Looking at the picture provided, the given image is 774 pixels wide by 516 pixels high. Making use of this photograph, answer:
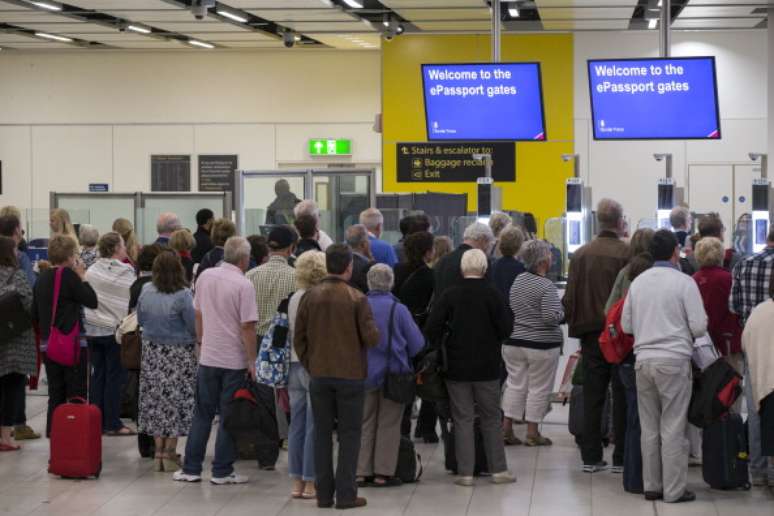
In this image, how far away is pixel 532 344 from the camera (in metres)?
8.82

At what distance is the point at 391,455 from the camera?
7707 mm

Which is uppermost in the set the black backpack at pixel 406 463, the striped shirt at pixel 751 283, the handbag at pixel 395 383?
the striped shirt at pixel 751 283

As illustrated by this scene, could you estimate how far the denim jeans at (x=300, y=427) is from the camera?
24.0 ft

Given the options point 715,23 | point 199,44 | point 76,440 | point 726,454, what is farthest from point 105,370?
point 199,44

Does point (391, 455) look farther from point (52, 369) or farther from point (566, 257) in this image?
point (566, 257)

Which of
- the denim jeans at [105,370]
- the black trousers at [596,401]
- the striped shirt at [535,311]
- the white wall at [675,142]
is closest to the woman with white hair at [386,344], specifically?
the black trousers at [596,401]

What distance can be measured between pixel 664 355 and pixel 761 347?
63 cm

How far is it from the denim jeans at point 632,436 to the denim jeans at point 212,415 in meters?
2.24

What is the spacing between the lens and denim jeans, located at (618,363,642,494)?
7488 millimetres

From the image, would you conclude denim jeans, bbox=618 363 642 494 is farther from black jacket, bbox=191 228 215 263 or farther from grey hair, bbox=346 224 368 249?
black jacket, bbox=191 228 215 263

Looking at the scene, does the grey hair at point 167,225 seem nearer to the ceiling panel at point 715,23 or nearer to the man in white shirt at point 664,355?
the man in white shirt at point 664,355

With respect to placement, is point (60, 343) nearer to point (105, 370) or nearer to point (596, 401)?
point (105, 370)

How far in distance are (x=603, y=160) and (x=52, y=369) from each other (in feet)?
36.1

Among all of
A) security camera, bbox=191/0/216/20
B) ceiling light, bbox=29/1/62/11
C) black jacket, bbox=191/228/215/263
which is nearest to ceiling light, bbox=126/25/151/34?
ceiling light, bbox=29/1/62/11
